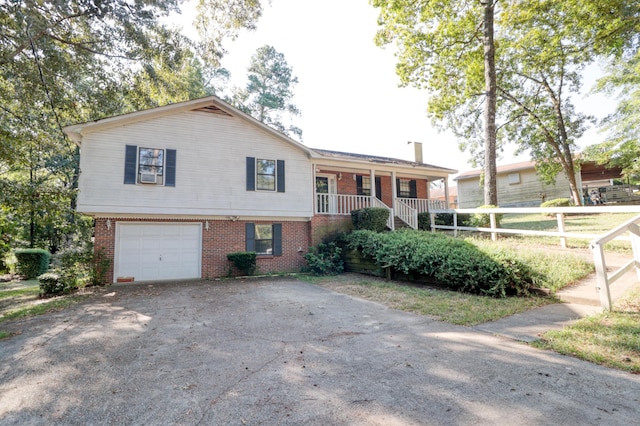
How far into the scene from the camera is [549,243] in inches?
372

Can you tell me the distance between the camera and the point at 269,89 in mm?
26766

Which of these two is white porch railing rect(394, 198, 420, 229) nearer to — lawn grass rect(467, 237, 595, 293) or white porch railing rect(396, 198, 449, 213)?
white porch railing rect(396, 198, 449, 213)

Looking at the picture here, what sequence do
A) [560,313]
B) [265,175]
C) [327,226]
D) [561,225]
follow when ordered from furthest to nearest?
[327,226] < [265,175] < [561,225] < [560,313]

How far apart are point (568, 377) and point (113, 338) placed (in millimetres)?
6066

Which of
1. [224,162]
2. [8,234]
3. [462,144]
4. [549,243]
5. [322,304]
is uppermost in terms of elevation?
[462,144]

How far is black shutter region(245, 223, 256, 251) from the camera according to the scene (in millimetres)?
12016

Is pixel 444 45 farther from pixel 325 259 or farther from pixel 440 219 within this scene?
pixel 325 259

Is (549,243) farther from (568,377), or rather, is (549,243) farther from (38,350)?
(38,350)

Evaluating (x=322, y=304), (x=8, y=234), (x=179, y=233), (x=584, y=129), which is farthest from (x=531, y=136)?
(x=8, y=234)

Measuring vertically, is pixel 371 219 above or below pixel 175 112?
below

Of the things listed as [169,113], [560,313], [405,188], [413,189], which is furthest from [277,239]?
[560,313]

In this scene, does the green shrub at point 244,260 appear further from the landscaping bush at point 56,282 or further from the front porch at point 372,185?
the landscaping bush at point 56,282

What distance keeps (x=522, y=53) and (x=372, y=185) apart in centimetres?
1288

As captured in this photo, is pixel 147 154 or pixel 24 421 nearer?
pixel 24 421
